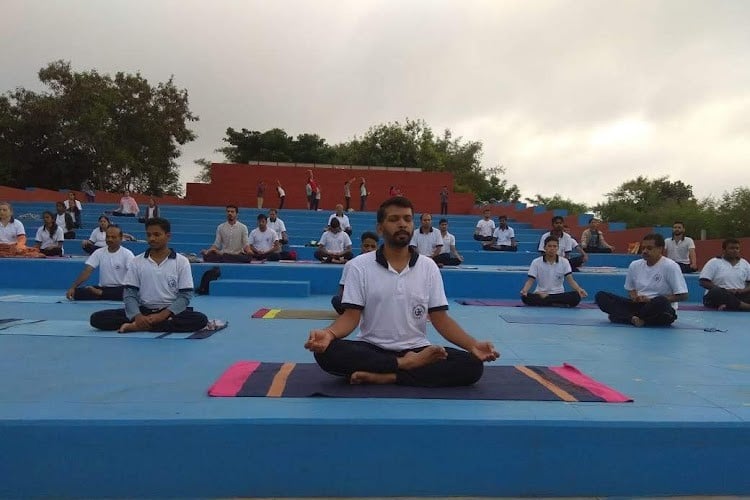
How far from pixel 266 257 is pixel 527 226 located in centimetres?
1094

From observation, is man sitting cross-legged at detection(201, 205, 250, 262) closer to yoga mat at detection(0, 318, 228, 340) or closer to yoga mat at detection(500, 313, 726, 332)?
yoga mat at detection(0, 318, 228, 340)

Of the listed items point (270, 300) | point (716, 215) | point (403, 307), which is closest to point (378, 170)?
point (716, 215)

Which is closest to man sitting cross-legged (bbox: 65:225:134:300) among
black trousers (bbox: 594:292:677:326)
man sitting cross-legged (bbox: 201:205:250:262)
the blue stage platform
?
man sitting cross-legged (bbox: 201:205:250:262)

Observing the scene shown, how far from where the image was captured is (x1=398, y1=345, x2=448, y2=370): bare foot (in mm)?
3191

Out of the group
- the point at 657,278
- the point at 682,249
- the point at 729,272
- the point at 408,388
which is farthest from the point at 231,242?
the point at 682,249

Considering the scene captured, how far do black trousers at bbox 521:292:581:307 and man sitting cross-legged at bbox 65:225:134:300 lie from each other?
511cm

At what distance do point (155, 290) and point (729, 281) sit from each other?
7398 millimetres

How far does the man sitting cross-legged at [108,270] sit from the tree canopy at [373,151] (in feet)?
93.3

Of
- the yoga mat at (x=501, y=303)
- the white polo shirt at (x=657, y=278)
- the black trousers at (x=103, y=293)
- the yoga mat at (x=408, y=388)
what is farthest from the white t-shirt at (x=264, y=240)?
the yoga mat at (x=408, y=388)

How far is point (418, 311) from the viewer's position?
3.29 metres

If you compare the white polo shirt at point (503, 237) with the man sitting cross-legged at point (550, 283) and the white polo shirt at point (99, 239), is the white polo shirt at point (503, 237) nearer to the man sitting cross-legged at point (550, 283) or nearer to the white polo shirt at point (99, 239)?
the man sitting cross-legged at point (550, 283)

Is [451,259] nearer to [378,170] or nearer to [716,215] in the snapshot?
[716,215]

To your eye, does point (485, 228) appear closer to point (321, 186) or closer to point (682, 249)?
point (682, 249)

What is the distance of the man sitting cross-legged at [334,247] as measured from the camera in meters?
11.3
